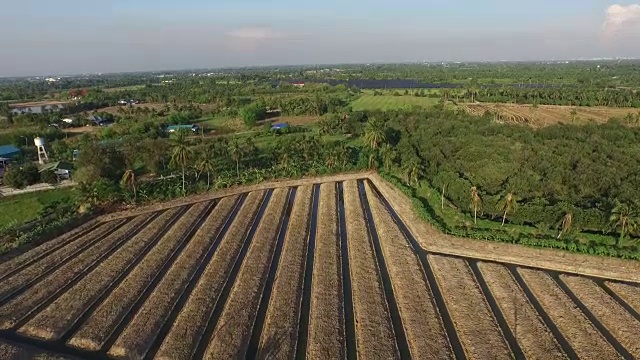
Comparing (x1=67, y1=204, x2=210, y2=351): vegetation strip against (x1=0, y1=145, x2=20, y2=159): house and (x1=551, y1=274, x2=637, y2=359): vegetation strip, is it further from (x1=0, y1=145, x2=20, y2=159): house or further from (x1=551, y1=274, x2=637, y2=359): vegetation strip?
(x1=0, y1=145, x2=20, y2=159): house

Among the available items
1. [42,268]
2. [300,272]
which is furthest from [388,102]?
[42,268]

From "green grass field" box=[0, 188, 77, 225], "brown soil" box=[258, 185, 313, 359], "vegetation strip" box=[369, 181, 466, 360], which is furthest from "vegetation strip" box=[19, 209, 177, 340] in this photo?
"vegetation strip" box=[369, 181, 466, 360]

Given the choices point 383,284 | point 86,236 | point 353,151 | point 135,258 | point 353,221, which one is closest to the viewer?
point 383,284

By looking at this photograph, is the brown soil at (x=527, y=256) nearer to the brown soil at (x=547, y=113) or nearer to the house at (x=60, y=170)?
the house at (x=60, y=170)

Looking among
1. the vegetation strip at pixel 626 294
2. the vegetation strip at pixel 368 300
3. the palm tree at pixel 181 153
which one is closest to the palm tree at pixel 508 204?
the vegetation strip at pixel 626 294

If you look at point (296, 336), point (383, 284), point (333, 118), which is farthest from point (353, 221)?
point (333, 118)

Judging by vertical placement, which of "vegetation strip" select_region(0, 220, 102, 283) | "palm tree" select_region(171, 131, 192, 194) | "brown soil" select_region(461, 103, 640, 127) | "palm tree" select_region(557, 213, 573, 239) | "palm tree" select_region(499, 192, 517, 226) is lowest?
"vegetation strip" select_region(0, 220, 102, 283)

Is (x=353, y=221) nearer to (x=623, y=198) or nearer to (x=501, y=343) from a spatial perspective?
(x=501, y=343)
